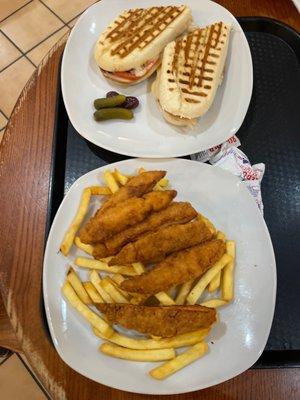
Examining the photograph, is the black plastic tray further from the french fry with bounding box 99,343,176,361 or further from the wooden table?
the french fry with bounding box 99,343,176,361

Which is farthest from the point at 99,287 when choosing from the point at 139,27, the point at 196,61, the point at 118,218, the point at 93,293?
the point at 139,27

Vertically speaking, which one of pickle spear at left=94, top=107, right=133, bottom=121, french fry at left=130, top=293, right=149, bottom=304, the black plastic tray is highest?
pickle spear at left=94, top=107, right=133, bottom=121

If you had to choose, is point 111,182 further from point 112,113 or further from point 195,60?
point 195,60

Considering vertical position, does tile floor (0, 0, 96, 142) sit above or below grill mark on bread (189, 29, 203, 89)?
above

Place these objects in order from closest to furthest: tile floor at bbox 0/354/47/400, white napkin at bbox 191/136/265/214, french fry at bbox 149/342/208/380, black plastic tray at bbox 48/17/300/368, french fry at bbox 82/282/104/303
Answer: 1. french fry at bbox 149/342/208/380
2. french fry at bbox 82/282/104/303
3. black plastic tray at bbox 48/17/300/368
4. white napkin at bbox 191/136/265/214
5. tile floor at bbox 0/354/47/400

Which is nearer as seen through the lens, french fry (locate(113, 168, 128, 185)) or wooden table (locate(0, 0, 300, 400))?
wooden table (locate(0, 0, 300, 400))

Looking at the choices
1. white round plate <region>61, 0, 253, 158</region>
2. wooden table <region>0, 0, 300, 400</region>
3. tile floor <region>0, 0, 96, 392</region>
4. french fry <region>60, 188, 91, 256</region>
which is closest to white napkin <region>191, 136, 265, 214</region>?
white round plate <region>61, 0, 253, 158</region>
